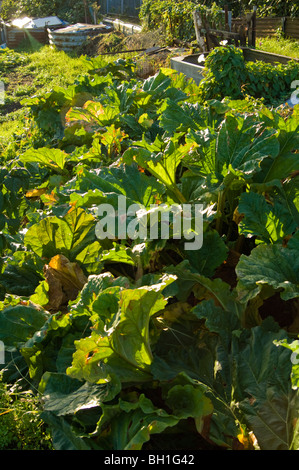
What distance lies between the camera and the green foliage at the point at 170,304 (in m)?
1.49

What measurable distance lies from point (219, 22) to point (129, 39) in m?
3.10

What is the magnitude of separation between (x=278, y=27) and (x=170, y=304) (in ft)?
47.3

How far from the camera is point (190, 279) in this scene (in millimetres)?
1846

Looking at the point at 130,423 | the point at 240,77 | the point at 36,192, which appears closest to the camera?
the point at 130,423

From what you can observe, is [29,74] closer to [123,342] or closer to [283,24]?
[283,24]

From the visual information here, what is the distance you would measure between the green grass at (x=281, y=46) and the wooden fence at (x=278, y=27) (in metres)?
0.46

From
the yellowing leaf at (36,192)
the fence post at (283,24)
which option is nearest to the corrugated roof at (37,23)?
the fence post at (283,24)

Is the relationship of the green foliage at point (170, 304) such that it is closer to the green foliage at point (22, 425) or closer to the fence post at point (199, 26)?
the green foliage at point (22, 425)

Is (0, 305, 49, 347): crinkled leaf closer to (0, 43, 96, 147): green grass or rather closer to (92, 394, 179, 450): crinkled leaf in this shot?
(92, 394, 179, 450): crinkled leaf

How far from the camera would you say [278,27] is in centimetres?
1431

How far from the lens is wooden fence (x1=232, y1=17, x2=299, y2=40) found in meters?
13.9

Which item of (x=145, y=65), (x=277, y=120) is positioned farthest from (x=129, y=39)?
(x=277, y=120)

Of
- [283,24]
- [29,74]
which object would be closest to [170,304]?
[29,74]

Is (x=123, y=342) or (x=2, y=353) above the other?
(x=123, y=342)
